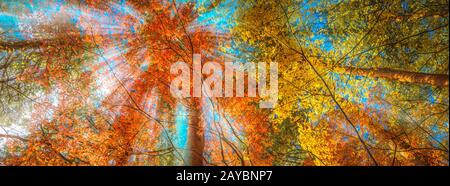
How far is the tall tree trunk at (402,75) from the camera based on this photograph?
4.53 metres

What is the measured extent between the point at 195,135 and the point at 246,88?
9.33 ft

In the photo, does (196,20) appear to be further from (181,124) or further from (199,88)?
(181,124)

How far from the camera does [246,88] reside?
764 centimetres

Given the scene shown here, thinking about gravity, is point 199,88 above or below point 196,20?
below

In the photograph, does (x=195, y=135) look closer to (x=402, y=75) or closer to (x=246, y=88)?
(x=246, y=88)

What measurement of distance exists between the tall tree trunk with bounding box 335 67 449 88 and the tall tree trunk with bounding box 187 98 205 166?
439cm

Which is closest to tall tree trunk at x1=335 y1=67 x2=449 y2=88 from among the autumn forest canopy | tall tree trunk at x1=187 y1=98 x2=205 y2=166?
the autumn forest canopy

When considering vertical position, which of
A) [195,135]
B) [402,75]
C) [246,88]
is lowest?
[195,135]

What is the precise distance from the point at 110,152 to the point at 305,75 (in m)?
6.64

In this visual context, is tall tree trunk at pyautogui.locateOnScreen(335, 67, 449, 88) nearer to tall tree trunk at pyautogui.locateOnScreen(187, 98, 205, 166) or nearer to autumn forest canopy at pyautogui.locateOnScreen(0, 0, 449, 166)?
autumn forest canopy at pyautogui.locateOnScreen(0, 0, 449, 166)

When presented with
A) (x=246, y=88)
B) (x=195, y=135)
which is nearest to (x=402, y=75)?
(x=246, y=88)

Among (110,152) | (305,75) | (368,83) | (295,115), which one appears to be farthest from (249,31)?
(110,152)

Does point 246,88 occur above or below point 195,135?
above

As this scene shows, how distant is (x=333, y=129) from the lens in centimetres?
716
